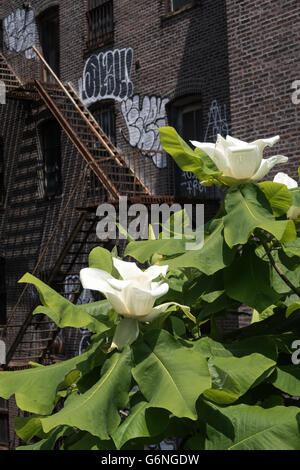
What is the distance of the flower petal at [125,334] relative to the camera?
1606mm

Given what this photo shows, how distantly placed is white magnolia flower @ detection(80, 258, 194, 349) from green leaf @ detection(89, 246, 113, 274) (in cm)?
30

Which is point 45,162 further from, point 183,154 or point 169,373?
point 169,373

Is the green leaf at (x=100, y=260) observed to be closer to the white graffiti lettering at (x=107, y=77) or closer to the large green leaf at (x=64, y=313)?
the large green leaf at (x=64, y=313)

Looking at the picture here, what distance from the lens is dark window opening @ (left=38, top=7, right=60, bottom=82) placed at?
656 inches

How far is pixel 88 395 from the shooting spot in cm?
151

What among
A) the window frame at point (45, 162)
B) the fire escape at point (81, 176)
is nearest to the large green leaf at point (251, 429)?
the fire escape at point (81, 176)

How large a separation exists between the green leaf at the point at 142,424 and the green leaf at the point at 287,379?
33 cm

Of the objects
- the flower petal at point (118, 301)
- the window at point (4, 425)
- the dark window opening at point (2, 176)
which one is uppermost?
the dark window opening at point (2, 176)

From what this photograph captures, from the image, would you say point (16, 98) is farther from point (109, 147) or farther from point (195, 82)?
point (195, 82)

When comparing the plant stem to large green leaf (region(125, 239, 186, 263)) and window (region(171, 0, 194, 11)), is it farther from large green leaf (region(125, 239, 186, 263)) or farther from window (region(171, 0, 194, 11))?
window (region(171, 0, 194, 11))

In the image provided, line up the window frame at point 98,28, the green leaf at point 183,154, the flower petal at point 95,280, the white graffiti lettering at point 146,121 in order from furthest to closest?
the window frame at point 98,28, the white graffiti lettering at point 146,121, the green leaf at point 183,154, the flower petal at point 95,280

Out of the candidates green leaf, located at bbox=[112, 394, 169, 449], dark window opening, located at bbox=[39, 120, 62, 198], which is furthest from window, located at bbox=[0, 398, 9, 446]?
green leaf, located at bbox=[112, 394, 169, 449]

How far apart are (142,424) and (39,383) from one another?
320 millimetres

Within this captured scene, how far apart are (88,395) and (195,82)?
11153 millimetres
